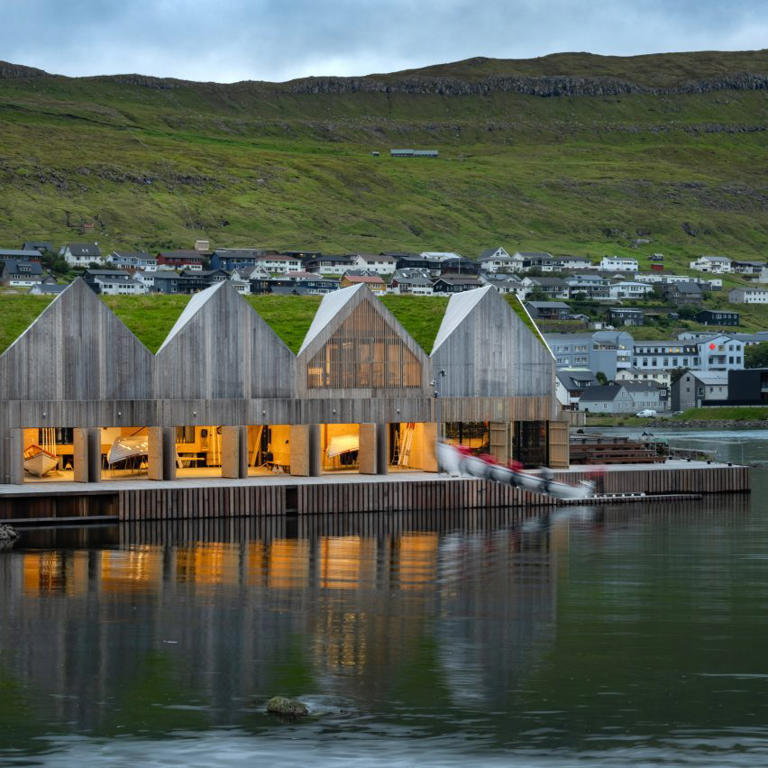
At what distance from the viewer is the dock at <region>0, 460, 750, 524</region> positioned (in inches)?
2420

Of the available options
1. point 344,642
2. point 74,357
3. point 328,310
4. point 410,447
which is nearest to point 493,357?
point 410,447

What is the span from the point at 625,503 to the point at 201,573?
30509 mm

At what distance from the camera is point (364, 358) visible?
6938 cm

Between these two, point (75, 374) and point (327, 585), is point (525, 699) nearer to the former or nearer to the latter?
point (327, 585)

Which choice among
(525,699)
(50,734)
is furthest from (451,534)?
(50,734)

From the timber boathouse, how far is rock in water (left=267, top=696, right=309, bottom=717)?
107 feet

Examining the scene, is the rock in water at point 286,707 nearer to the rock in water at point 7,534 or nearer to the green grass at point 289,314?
the rock in water at point 7,534

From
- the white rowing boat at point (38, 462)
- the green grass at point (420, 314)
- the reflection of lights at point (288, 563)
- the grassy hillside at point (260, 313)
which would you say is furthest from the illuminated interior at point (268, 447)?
the reflection of lights at point (288, 563)

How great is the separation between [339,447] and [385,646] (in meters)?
35.9

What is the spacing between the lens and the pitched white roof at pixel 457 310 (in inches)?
2795

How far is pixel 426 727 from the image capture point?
28.9 meters

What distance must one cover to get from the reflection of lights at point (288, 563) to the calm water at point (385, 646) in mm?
209

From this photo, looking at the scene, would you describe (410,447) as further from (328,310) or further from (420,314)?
(328,310)

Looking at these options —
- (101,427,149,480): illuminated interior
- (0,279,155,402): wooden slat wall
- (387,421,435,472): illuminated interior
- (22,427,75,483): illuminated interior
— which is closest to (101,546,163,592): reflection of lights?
Answer: (0,279,155,402): wooden slat wall
